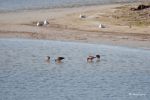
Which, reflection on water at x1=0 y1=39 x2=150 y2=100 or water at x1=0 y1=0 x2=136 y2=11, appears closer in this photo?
reflection on water at x1=0 y1=39 x2=150 y2=100

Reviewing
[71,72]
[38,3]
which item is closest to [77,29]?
[71,72]

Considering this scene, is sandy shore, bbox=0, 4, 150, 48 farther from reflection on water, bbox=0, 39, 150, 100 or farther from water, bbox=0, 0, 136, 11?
water, bbox=0, 0, 136, 11

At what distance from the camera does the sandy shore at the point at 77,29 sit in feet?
84.0

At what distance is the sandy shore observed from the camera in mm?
25594

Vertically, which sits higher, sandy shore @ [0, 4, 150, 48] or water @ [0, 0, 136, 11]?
water @ [0, 0, 136, 11]

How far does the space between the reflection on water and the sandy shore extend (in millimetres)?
999

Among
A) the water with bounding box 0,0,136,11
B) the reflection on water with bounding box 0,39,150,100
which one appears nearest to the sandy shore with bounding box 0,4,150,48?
the reflection on water with bounding box 0,39,150,100

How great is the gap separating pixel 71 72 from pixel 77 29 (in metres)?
7.81

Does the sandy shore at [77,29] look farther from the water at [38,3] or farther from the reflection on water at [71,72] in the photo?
the water at [38,3]

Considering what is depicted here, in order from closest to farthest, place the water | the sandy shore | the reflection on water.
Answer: the reflection on water
the sandy shore
the water

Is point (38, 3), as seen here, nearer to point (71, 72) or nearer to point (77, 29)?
point (77, 29)

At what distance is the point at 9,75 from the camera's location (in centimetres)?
1966

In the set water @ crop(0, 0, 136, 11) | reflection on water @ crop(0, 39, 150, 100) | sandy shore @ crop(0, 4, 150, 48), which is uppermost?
water @ crop(0, 0, 136, 11)

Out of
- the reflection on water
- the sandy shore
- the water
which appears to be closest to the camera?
the reflection on water
